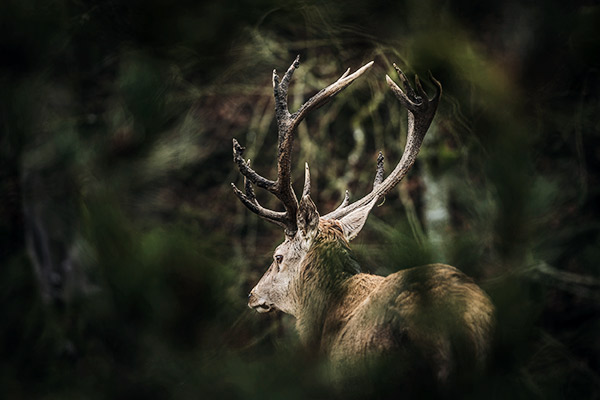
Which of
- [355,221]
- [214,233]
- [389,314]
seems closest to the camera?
[214,233]

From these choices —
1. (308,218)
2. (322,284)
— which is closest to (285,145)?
(308,218)

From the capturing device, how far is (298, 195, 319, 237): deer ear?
263 centimetres

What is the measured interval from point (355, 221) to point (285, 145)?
0.77 m

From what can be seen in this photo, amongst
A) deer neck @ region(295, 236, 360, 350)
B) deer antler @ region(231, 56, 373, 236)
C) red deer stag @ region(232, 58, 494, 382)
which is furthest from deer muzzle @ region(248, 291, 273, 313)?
deer antler @ region(231, 56, 373, 236)

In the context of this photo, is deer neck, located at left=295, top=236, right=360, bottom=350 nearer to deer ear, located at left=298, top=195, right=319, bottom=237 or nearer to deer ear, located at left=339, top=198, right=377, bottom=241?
deer ear, located at left=298, top=195, right=319, bottom=237

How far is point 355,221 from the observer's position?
301 centimetres

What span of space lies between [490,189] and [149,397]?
489mm

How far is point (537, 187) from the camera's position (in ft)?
2.57

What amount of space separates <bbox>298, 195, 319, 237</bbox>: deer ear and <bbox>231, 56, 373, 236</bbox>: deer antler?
6 cm

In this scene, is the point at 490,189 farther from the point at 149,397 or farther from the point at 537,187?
the point at 149,397

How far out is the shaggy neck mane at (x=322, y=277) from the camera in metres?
2.69

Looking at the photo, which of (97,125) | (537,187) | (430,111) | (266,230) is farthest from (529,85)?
(266,230)

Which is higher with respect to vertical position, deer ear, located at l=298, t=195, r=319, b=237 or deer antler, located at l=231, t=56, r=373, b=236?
deer antler, located at l=231, t=56, r=373, b=236

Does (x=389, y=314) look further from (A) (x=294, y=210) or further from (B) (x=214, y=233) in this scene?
(A) (x=294, y=210)
